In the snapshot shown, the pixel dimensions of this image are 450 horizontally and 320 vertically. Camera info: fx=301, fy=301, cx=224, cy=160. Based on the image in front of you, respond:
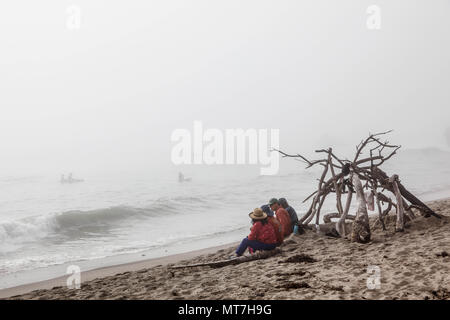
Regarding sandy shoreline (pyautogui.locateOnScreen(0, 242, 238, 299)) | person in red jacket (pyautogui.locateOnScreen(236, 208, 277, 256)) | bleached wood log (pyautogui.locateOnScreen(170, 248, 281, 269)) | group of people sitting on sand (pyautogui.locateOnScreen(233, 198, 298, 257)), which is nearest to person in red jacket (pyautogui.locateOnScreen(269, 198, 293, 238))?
group of people sitting on sand (pyautogui.locateOnScreen(233, 198, 298, 257))

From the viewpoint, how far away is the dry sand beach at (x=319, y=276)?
157 inches

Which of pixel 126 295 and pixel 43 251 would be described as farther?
pixel 43 251

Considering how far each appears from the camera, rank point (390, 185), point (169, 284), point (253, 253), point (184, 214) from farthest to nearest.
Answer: point (184, 214)
point (390, 185)
point (253, 253)
point (169, 284)

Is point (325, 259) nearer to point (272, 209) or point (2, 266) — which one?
point (272, 209)

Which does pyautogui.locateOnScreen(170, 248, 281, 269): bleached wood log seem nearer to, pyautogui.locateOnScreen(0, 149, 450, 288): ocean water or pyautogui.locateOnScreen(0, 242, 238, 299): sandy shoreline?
pyautogui.locateOnScreen(0, 242, 238, 299): sandy shoreline

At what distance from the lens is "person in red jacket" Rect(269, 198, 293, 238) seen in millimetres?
8352

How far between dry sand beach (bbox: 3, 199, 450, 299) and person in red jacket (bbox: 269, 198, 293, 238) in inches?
34.3

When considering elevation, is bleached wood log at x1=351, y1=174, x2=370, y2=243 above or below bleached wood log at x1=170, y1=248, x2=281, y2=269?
above

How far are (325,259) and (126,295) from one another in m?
3.71

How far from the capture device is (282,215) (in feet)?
27.5

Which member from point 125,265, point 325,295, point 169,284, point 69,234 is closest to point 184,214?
point 69,234

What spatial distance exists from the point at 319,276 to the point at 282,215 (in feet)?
11.9

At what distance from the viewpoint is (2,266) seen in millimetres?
9117
